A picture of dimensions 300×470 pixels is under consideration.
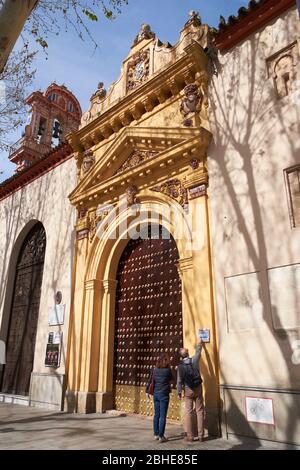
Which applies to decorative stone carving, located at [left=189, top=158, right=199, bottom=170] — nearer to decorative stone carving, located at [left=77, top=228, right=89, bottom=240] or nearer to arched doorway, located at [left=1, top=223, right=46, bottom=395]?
decorative stone carving, located at [left=77, top=228, right=89, bottom=240]

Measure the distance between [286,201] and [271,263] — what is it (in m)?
0.93

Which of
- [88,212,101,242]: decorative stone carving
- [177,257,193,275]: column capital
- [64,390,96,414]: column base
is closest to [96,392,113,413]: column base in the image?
[64,390,96,414]: column base

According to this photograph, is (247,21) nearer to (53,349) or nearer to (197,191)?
(197,191)

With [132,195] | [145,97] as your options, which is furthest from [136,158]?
[145,97]

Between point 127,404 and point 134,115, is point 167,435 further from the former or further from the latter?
Result: point 134,115

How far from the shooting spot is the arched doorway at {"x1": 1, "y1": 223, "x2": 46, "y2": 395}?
10.6 meters

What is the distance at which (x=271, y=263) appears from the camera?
540 centimetres

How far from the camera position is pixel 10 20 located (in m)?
3.89

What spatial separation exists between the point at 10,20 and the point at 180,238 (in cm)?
437

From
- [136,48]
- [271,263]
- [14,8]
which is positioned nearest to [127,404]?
[271,263]

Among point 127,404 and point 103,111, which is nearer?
point 127,404

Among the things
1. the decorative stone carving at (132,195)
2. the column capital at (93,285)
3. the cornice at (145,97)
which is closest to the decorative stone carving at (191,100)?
the cornice at (145,97)

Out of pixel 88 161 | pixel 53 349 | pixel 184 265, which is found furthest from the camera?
pixel 88 161

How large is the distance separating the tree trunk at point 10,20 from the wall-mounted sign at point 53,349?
22.5 ft
